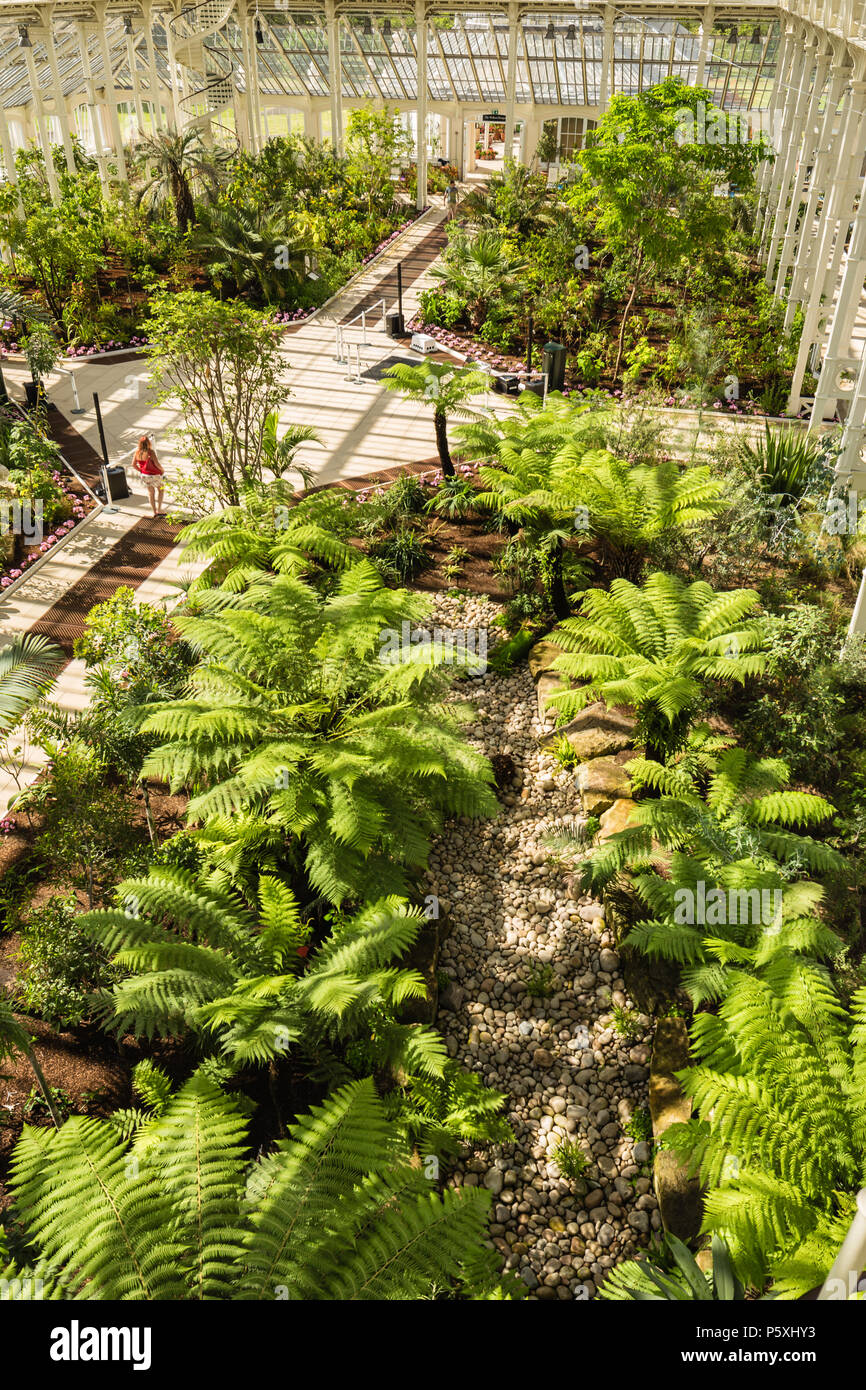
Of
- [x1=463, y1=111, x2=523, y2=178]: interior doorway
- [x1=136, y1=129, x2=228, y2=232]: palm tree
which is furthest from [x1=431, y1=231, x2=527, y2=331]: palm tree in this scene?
[x1=463, y1=111, x2=523, y2=178]: interior doorway

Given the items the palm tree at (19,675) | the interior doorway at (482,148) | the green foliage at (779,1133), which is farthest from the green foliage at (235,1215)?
the interior doorway at (482,148)

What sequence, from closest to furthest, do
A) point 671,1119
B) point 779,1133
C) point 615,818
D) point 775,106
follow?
1. point 779,1133
2. point 671,1119
3. point 615,818
4. point 775,106

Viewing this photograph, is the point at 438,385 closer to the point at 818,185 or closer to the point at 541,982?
the point at 541,982

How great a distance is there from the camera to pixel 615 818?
593 centimetres

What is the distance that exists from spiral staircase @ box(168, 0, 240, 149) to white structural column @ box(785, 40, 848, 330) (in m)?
12.8

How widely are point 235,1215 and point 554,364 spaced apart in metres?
11.1

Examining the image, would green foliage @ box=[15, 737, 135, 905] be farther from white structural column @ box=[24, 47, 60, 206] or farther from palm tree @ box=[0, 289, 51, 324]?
white structural column @ box=[24, 47, 60, 206]

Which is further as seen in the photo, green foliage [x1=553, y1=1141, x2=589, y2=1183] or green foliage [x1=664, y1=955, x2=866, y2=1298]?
green foliage [x1=553, y1=1141, x2=589, y2=1183]

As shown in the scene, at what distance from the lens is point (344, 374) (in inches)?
547

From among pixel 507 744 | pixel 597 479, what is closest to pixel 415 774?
pixel 507 744

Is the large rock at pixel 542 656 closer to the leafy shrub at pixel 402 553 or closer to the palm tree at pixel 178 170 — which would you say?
the leafy shrub at pixel 402 553

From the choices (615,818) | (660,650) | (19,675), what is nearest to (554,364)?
(660,650)

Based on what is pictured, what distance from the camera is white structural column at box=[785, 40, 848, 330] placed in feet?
36.2

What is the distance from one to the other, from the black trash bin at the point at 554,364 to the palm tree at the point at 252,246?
20.0ft
